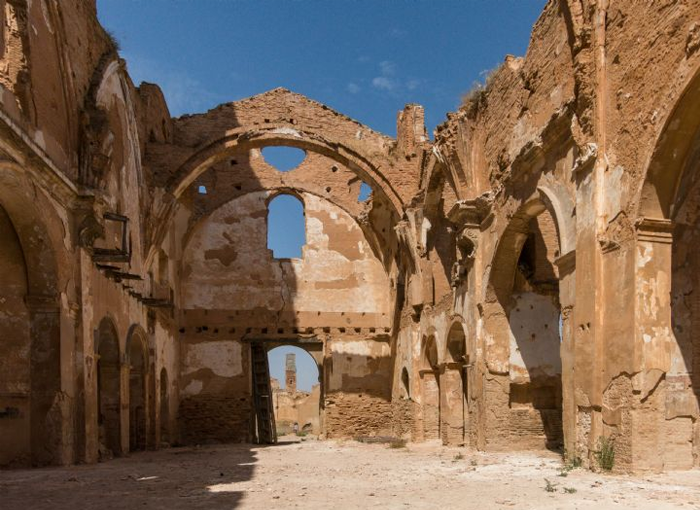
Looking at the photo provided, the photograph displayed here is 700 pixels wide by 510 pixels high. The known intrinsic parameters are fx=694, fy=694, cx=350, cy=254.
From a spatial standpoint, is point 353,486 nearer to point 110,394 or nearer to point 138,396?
point 110,394

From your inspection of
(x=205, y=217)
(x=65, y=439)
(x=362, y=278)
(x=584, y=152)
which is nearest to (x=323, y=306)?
(x=362, y=278)

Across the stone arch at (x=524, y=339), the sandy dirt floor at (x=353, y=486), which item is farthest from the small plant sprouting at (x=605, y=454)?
the stone arch at (x=524, y=339)

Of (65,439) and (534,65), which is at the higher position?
(534,65)

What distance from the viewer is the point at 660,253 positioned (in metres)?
7.46

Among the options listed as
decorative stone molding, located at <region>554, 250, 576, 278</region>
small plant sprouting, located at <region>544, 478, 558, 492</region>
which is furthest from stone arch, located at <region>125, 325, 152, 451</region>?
small plant sprouting, located at <region>544, 478, 558, 492</region>

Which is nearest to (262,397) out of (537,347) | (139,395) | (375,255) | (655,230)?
(139,395)

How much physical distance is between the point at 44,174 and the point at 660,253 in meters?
8.45

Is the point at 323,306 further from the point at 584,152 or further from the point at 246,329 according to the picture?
the point at 584,152

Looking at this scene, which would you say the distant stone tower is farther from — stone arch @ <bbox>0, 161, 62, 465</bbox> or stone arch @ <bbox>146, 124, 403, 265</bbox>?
stone arch @ <bbox>0, 161, 62, 465</bbox>

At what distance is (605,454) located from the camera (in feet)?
25.5

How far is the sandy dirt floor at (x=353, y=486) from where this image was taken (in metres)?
6.20

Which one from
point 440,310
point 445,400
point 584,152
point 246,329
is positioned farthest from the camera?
point 246,329

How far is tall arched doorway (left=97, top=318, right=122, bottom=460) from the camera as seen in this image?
13695 mm

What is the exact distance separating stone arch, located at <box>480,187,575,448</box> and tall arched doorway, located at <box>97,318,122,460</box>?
23.7ft
